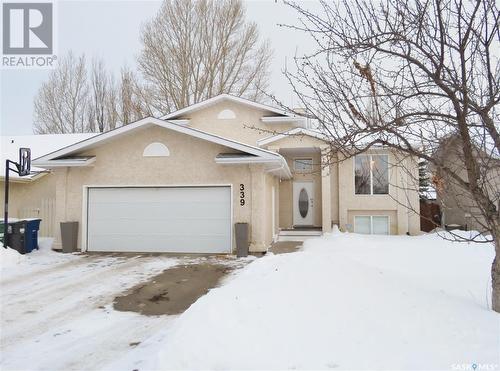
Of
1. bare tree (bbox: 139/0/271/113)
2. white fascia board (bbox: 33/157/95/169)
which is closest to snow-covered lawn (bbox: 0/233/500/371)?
white fascia board (bbox: 33/157/95/169)

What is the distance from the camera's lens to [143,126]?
1208 cm

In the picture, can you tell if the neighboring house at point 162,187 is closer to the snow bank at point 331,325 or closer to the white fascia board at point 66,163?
the white fascia board at point 66,163

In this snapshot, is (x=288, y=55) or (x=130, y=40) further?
(x=130, y=40)

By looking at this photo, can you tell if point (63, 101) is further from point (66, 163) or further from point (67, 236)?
point (67, 236)

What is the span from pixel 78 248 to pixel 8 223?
6.87ft

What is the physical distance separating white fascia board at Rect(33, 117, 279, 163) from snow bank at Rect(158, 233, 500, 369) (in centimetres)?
500

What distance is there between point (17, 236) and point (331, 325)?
10432 mm

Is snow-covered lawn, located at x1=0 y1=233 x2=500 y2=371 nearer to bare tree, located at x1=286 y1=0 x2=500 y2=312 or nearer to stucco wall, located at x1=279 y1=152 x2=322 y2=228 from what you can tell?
bare tree, located at x1=286 y1=0 x2=500 y2=312

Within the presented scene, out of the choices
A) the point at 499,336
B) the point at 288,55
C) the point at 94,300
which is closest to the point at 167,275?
the point at 94,300

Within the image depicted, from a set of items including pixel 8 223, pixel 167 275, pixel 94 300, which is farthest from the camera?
pixel 8 223

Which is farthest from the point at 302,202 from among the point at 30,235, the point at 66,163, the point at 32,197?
the point at 32,197

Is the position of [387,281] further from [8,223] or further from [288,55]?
[8,223]

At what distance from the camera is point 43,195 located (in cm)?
1719

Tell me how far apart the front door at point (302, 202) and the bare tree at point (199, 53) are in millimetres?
11801
